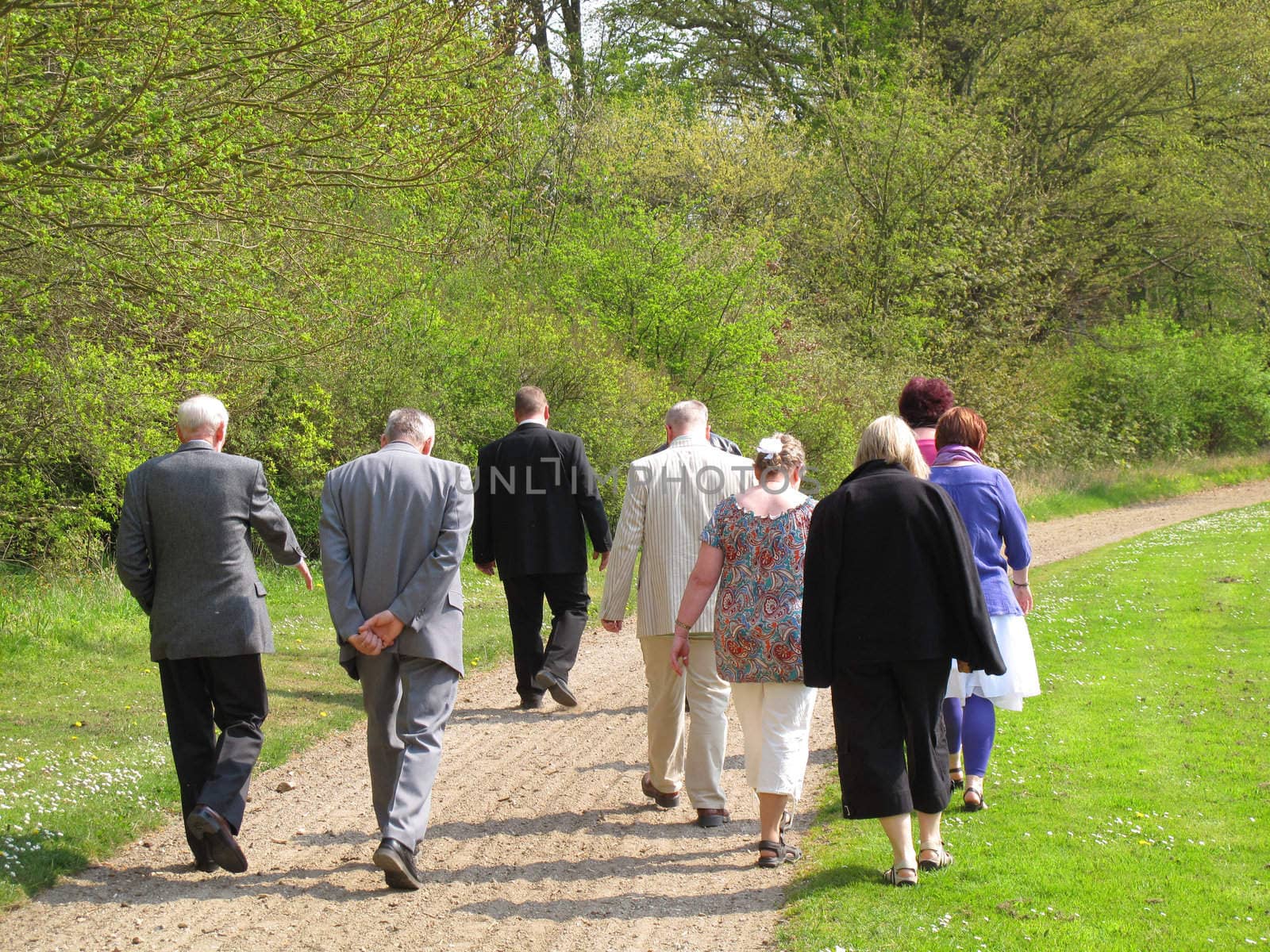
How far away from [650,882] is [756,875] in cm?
48

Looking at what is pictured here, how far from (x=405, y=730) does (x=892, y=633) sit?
219cm

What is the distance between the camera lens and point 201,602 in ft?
18.1

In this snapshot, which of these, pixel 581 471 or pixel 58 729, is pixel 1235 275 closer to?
pixel 581 471

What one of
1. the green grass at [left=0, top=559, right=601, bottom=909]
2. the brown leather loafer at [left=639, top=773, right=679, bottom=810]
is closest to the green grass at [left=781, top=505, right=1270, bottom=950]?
the brown leather loafer at [left=639, top=773, right=679, bottom=810]

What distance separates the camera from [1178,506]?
2817 cm

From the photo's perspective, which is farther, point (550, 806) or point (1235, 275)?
point (1235, 275)

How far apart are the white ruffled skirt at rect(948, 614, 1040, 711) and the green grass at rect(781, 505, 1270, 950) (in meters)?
0.60

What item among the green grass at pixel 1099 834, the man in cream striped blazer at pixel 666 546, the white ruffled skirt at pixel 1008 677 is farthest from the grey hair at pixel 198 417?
the white ruffled skirt at pixel 1008 677

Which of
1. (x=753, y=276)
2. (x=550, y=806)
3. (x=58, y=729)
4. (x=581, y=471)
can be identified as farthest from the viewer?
(x=753, y=276)

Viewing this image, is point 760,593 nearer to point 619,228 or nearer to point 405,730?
point 405,730

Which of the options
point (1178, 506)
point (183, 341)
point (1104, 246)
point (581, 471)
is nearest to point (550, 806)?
point (581, 471)

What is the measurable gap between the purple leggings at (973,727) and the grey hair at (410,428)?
9.85 ft

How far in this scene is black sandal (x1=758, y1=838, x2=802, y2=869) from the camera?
5.58 meters

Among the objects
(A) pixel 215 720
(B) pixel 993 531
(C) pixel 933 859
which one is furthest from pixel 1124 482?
(A) pixel 215 720
